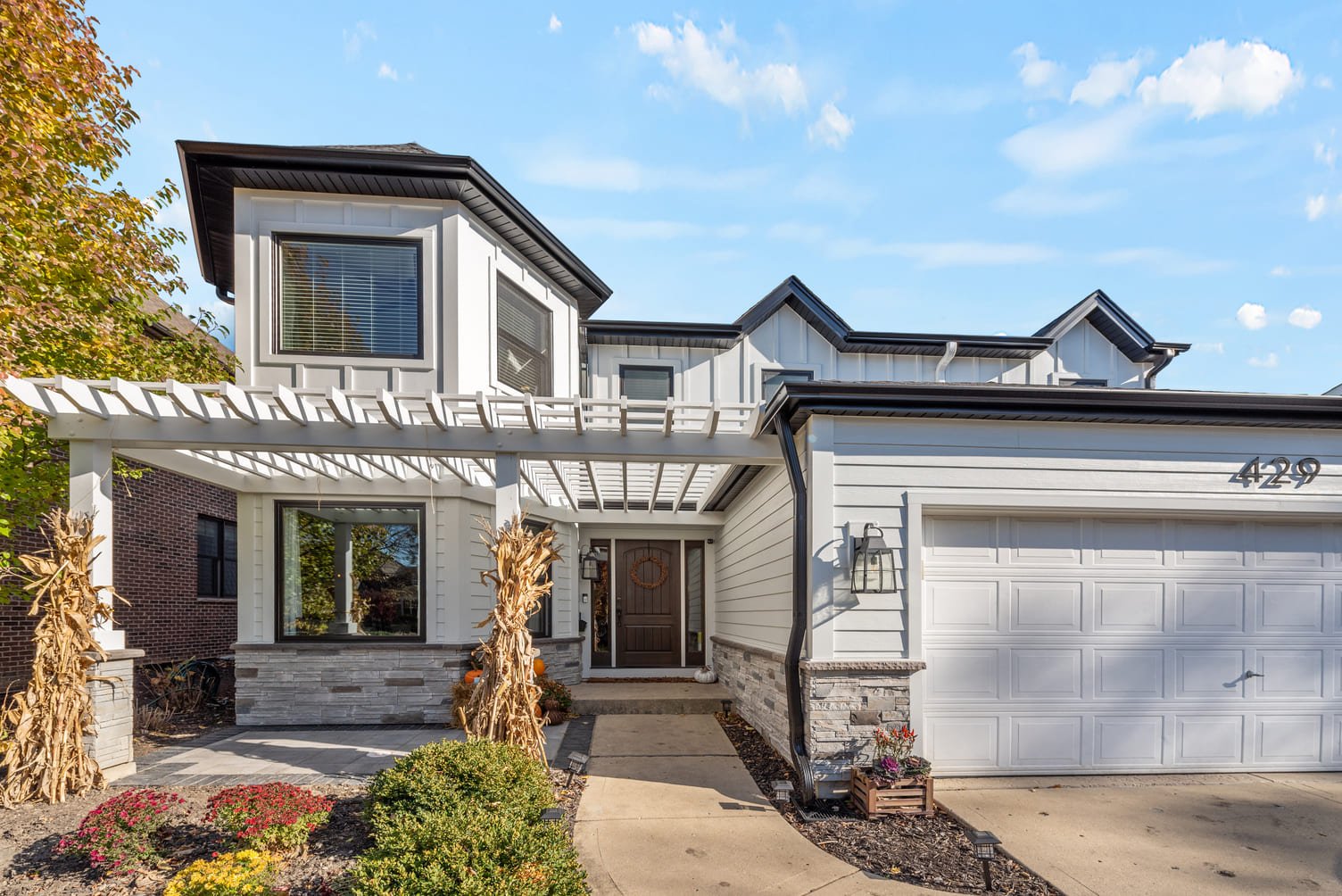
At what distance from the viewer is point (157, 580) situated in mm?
11164

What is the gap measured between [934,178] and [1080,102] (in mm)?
1842

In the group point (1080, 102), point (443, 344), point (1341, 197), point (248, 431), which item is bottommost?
point (248, 431)

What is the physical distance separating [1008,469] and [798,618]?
6.88ft

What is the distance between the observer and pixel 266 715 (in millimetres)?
8070

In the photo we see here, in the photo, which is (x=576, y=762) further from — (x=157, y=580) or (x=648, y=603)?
(x=157, y=580)

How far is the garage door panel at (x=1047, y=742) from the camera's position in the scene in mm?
5879

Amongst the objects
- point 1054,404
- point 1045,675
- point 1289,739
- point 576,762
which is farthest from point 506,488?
point 1289,739

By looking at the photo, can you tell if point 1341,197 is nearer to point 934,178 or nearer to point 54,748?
point 934,178

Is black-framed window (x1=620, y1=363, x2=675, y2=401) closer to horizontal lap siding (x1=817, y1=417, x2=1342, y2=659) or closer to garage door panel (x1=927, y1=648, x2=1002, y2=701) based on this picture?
→ horizontal lap siding (x1=817, y1=417, x2=1342, y2=659)

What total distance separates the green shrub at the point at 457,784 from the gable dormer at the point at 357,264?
13.3ft

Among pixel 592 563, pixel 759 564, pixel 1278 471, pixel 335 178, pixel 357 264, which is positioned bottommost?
pixel 592 563

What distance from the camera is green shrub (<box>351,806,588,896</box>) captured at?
3184 mm

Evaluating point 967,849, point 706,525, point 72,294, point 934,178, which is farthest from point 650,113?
point 967,849

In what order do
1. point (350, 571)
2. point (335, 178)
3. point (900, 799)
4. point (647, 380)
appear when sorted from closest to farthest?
point (900, 799) < point (335, 178) < point (350, 571) < point (647, 380)
